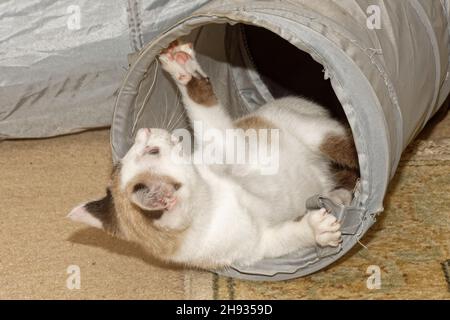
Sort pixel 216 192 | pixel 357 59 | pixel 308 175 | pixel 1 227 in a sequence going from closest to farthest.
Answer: pixel 357 59 → pixel 216 192 → pixel 308 175 → pixel 1 227

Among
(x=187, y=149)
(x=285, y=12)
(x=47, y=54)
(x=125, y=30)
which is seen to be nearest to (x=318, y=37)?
(x=285, y=12)

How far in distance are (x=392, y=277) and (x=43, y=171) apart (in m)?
1.43

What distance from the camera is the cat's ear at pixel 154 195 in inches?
70.9

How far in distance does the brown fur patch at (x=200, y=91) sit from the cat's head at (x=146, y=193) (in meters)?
0.25

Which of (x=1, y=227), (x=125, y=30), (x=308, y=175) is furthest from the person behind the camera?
(x=125, y=30)

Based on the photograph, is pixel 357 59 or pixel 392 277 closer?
→ pixel 357 59

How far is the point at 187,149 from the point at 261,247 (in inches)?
16.6

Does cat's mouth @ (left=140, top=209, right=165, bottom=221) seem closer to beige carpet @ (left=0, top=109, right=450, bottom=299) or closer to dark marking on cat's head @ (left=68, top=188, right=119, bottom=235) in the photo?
dark marking on cat's head @ (left=68, top=188, right=119, bottom=235)

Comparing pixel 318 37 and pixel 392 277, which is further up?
pixel 318 37

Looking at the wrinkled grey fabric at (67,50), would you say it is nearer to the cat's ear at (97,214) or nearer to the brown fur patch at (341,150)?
the brown fur patch at (341,150)

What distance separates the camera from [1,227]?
248 centimetres

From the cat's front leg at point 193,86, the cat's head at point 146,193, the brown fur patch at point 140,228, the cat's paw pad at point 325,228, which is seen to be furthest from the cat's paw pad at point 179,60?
the cat's paw pad at point 325,228
